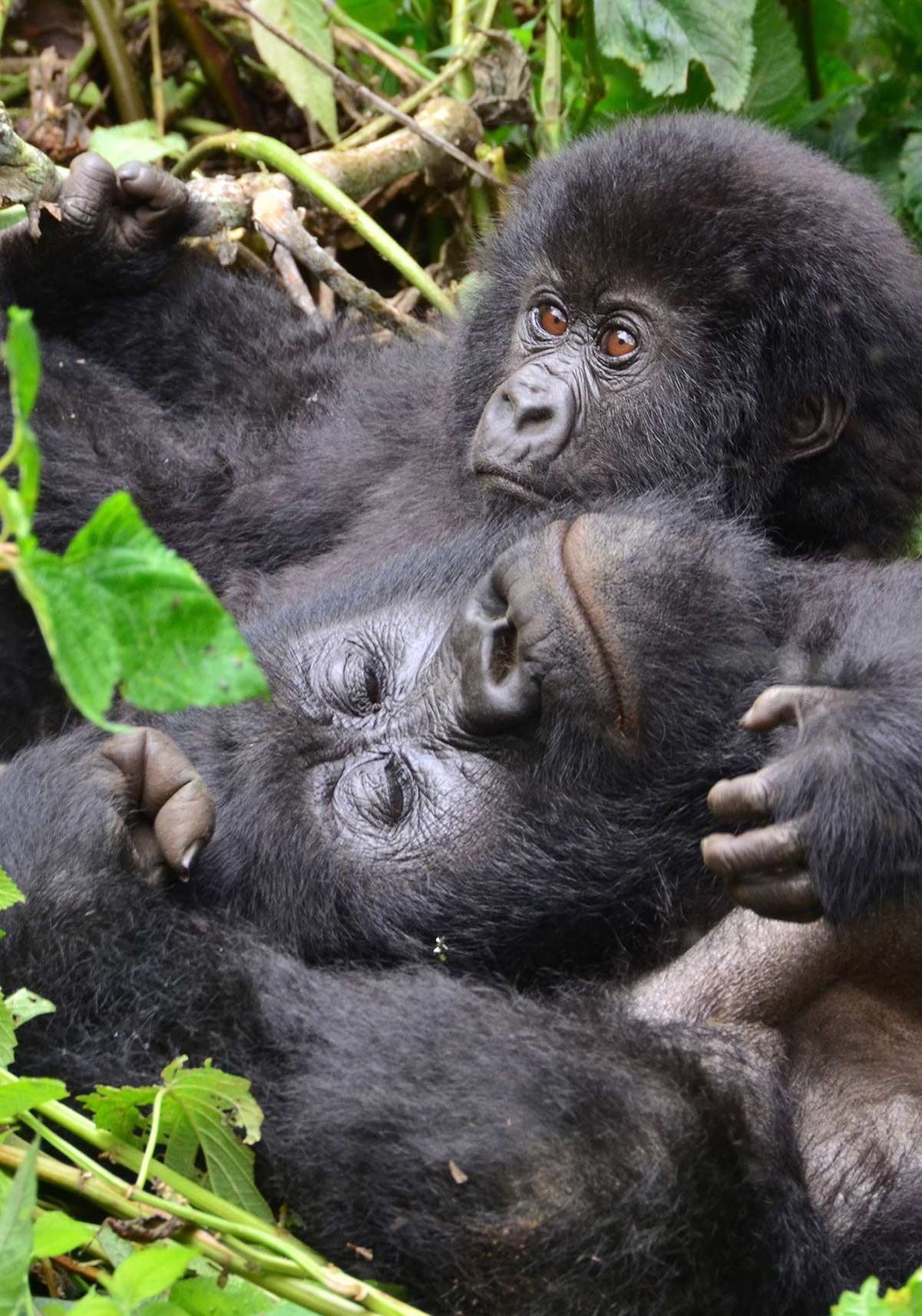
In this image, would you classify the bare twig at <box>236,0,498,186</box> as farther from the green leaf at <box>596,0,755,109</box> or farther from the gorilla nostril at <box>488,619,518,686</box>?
the gorilla nostril at <box>488,619,518,686</box>

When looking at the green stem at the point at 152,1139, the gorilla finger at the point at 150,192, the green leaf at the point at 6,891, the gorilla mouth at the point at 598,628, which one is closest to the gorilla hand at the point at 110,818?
the green leaf at the point at 6,891

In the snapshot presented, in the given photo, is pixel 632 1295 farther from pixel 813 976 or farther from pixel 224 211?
pixel 224 211

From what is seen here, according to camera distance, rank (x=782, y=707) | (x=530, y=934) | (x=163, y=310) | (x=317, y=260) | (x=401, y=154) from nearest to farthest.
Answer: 1. (x=782, y=707)
2. (x=530, y=934)
3. (x=163, y=310)
4. (x=317, y=260)
5. (x=401, y=154)

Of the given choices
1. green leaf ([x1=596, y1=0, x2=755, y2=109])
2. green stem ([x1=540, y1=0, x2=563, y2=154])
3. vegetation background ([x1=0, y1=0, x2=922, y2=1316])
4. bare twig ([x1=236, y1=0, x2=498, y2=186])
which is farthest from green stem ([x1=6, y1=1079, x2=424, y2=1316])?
green stem ([x1=540, y1=0, x2=563, y2=154])

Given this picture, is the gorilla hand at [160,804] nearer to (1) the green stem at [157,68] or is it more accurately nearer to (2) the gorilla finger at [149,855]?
(2) the gorilla finger at [149,855]

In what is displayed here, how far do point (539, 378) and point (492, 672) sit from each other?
697 millimetres

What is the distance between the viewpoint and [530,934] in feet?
6.98

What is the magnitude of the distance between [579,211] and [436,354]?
0.55m

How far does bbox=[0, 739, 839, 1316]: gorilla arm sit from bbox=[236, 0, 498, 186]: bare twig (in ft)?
6.68

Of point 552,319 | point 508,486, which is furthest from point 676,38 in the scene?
point 508,486

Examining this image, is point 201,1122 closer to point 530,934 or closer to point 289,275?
point 530,934

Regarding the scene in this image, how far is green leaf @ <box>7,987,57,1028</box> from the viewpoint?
174 centimetres

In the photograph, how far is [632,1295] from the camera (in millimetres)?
1700

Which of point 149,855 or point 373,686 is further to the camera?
point 373,686
